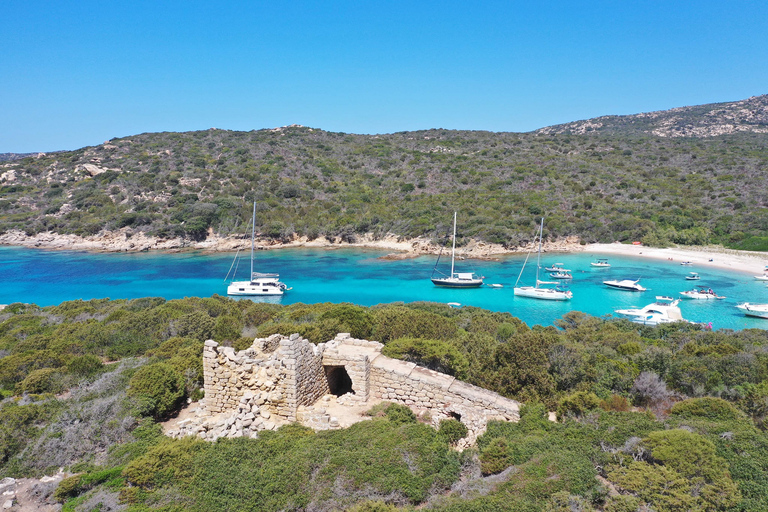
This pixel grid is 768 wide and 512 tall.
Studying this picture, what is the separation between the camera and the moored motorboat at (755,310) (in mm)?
30131

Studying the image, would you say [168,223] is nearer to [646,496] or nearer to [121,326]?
[121,326]

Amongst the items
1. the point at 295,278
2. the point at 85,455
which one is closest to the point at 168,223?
the point at 295,278

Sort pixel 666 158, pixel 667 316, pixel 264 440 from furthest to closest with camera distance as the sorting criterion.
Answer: pixel 666 158 → pixel 667 316 → pixel 264 440

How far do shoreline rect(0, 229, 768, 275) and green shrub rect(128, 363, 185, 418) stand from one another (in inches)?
1716

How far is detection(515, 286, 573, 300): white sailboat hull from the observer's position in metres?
35.8

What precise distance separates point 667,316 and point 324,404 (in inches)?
1117

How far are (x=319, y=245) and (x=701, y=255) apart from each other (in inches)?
1944

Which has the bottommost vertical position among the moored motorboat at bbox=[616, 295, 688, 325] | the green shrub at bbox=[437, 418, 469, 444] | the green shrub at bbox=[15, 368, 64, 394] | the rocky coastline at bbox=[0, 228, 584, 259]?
the moored motorboat at bbox=[616, 295, 688, 325]

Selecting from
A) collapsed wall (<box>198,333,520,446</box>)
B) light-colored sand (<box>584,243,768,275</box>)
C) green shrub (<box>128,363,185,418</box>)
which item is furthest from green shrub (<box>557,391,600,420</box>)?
light-colored sand (<box>584,243,768,275</box>)

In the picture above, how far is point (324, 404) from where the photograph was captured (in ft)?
29.6

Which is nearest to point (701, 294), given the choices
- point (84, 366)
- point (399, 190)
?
point (84, 366)

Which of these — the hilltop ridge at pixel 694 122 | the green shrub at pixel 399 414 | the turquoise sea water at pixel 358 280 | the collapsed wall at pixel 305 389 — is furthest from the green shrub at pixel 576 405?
the hilltop ridge at pixel 694 122

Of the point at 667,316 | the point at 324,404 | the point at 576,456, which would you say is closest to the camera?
the point at 576,456

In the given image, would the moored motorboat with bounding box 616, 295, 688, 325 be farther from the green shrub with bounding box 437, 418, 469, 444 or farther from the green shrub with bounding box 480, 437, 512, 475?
the green shrub with bounding box 480, 437, 512, 475
